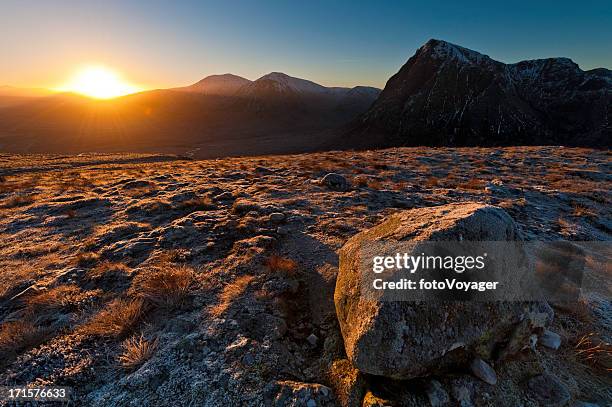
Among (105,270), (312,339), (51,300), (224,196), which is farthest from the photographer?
(224,196)

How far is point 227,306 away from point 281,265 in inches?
69.1

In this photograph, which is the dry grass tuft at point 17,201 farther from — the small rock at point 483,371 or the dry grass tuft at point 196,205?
the small rock at point 483,371

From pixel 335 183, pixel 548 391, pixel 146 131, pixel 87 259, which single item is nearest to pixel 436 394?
pixel 548 391

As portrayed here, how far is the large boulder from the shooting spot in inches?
150

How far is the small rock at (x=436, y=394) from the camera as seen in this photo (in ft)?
12.4

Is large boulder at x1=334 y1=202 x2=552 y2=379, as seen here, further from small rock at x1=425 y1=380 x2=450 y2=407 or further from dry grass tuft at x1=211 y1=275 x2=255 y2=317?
dry grass tuft at x1=211 y1=275 x2=255 y2=317

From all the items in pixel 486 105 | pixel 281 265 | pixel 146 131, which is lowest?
pixel 281 265

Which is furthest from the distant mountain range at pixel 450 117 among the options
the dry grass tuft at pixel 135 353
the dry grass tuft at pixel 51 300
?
the dry grass tuft at pixel 135 353

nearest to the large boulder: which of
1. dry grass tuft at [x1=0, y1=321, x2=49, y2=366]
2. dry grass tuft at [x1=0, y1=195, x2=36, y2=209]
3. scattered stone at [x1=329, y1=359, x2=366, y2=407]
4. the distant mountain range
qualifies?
scattered stone at [x1=329, y1=359, x2=366, y2=407]

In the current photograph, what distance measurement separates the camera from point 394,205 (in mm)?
12367

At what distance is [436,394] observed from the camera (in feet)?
12.6

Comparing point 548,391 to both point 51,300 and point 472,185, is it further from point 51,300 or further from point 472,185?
point 472,185

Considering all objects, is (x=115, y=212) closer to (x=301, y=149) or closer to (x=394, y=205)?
(x=394, y=205)

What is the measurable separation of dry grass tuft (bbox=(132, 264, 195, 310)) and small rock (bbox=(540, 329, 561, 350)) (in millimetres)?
6681
